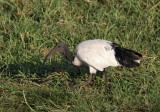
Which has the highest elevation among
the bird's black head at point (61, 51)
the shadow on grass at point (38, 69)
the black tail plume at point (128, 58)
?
the black tail plume at point (128, 58)

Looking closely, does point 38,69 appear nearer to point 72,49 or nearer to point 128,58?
point 72,49

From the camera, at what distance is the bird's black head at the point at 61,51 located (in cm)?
663

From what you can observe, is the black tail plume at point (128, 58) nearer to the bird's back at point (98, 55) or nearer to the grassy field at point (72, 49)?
the bird's back at point (98, 55)

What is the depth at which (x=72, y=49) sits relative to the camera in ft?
24.7

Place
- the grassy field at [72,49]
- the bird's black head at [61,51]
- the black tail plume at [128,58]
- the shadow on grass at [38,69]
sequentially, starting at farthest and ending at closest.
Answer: the shadow on grass at [38,69] → the bird's black head at [61,51] → the black tail plume at [128,58] → the grassy field at [72,49]

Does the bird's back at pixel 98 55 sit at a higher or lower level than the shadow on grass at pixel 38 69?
higher

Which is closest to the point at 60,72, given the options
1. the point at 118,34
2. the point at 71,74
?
the point at 71,74

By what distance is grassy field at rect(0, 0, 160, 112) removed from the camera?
5988mm

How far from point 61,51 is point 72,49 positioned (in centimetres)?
84

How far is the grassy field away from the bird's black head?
8.9 inches

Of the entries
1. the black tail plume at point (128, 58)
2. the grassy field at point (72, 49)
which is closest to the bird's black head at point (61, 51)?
the grassy field at point (72, 49)

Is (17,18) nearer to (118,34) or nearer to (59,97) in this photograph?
(118,34)

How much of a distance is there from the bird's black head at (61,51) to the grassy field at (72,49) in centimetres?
23

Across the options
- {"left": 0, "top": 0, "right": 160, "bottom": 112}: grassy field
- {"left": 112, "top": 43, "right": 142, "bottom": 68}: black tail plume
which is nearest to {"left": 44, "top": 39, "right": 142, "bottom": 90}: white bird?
{"left": 112, "top": 43, "right": 142, "bottom": 68}: black tail plume
